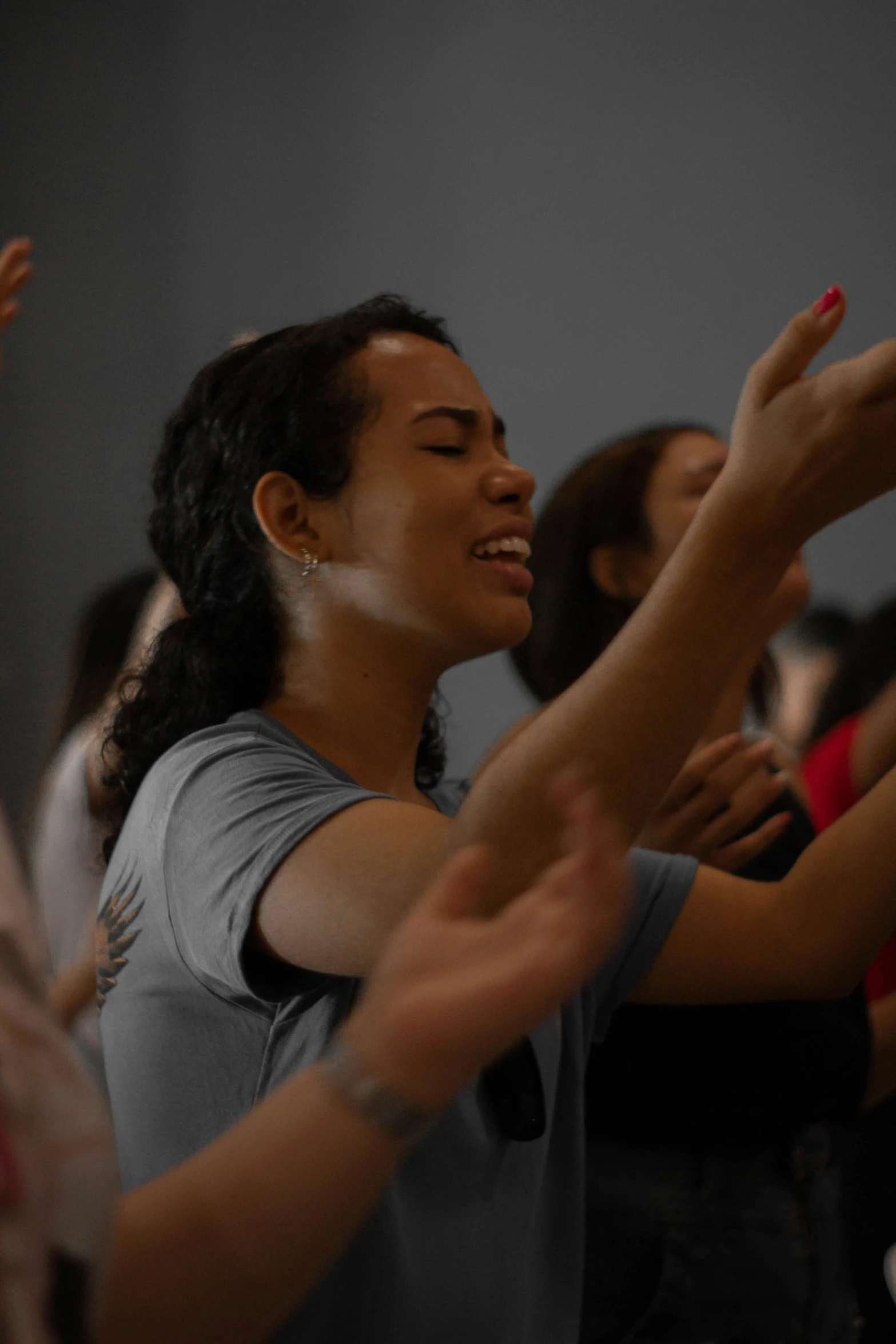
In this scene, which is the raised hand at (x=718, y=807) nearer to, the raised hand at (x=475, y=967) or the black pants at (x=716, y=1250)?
the black pants at (x=716, y=1250)

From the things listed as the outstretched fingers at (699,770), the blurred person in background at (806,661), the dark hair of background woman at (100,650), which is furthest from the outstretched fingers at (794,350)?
the blurred person in background at (806,661)

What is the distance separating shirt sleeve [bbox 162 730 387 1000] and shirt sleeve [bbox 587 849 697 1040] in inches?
11.3

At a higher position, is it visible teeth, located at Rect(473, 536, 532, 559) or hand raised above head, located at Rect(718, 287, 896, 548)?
hand raised above head, located at Rect(718, 287, 896, 548)

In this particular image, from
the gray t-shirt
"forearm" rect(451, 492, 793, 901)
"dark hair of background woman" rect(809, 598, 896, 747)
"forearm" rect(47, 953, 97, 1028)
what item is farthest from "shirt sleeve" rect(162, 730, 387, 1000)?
"dark hair of background woman" rect(809, 598, 896, 747)

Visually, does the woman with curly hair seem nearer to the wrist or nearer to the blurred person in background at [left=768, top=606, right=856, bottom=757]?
the wrist

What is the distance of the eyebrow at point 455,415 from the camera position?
2.84 feet

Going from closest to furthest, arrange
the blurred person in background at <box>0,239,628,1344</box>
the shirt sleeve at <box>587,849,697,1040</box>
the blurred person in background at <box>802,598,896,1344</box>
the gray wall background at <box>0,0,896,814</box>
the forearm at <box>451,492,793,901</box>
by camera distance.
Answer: the blurred person in background at <box>0,239,628,1344</box> < the forearm at <box>451,492,793,901</box> < the shirt sleeve at <box>587,849,697,1040</box> < the blurred person in background at <box>802,598,896,1344</box> < the gray wall background at <box>0,0,896,814</box>

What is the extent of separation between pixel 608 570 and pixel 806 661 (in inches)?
60.8

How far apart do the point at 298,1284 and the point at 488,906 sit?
0.19m

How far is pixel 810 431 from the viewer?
2.02 feet

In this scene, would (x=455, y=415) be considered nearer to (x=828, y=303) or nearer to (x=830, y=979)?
(x=828, y=303)

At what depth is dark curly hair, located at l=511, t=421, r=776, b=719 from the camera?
131 centimetres

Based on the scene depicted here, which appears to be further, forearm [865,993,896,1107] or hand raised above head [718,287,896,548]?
forearm [865,993,896,1107]

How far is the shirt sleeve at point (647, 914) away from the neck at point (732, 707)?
1.29 ft
